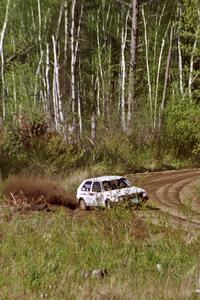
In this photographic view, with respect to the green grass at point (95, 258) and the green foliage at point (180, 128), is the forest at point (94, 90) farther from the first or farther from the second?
the green grass at point (95, 258)

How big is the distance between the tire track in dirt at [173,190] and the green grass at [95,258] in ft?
13.6

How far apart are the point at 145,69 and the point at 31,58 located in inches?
351

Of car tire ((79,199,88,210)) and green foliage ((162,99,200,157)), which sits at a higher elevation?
green foliage ((162,99,200,157))

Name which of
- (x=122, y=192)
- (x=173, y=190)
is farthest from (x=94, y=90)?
(x=122, y=192)

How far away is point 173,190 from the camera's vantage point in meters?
26.0

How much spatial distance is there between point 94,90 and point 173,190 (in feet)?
67.0

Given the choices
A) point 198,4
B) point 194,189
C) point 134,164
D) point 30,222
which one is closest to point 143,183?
point 194,189

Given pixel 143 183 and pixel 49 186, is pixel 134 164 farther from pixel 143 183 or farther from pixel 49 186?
pixel 49 186

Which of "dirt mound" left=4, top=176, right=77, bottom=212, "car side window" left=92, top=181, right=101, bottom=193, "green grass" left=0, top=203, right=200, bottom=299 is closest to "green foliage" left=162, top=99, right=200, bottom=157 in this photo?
"dirt mound" left=4, top=176, right=77, bottom=212

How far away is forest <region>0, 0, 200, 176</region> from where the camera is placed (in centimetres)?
2894

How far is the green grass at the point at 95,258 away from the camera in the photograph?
9.18 meters

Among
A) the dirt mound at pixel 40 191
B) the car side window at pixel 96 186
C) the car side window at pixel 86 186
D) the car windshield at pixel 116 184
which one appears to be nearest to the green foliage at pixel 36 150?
the dirt mound at pixel 40 191

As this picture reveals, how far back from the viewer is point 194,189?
25906 mm

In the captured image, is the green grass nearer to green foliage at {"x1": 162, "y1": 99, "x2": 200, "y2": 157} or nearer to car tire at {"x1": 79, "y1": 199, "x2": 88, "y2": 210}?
car tire at {"x1": 79, "y1": 199, "x2": 88, "y2": 210}
